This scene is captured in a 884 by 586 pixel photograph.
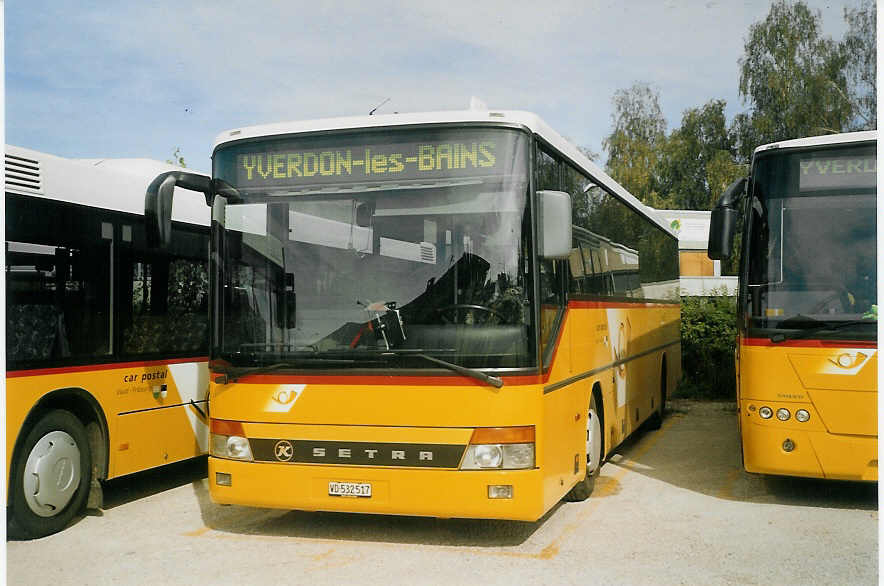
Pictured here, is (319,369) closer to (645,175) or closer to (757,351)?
(757,351)

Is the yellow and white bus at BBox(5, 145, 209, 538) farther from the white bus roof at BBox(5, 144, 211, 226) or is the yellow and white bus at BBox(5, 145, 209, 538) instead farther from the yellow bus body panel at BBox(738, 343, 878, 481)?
the yellow bus body panel at BBox(738, 343, 878, 481)

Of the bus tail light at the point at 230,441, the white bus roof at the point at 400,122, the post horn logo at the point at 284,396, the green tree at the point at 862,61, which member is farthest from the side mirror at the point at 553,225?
the green tree at the point at 862,61

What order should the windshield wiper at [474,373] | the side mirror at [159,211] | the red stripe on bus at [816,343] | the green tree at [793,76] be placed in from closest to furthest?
the windshield wiper at [474,373] → the side mirror at [159,211] → the red stripe on bus at [816,343] → the green tree at [793,76]

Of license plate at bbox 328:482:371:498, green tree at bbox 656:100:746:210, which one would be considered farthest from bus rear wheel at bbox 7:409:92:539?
green tree at bbox 656:100:746:210

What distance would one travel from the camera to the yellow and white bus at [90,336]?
711 centimetres

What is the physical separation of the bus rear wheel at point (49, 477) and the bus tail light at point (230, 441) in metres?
1.35

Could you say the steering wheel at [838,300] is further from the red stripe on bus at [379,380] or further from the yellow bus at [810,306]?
the red stripe on bus at [379,380]

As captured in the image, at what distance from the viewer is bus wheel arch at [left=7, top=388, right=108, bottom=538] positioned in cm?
708

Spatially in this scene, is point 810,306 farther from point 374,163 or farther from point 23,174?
point 23,174

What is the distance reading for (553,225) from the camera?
6547mm

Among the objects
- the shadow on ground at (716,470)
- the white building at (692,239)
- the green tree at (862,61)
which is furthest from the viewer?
the white building at (692,239)

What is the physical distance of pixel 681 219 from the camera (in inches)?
1265

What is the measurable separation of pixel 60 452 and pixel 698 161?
1563 inches

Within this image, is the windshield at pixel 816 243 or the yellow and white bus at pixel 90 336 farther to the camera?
the windshield at pixel 816 243
